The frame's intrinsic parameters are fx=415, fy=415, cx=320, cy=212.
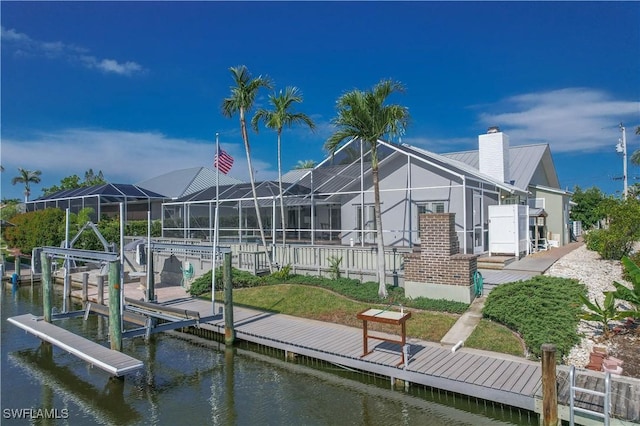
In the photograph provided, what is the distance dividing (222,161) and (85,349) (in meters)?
6.21

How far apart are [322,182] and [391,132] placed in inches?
320

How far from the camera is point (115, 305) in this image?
8.43 metres

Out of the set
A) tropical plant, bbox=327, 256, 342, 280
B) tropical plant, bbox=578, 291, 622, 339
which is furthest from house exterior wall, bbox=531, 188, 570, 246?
tropical plant, bbox=578, 291, 622, 339

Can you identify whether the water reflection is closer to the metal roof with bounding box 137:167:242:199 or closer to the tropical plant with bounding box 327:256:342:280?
the tropical plant with bounding box 327:256:342:280

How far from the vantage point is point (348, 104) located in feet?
37.0

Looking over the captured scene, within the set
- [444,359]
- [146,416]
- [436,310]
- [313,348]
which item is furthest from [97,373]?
[436,310]

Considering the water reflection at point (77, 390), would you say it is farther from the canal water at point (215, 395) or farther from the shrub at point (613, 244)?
the shrub at point (613, 244)

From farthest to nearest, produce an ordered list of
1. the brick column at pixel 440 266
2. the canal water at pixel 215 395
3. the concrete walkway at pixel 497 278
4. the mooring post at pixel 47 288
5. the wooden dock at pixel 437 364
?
the mooring post at pixel 47 288 → the brick column at pixel 440 266 → the concrete walkway at pixel 497 278 → the canal water at pixel 215 395 → the wooden dock at pixel 437 364

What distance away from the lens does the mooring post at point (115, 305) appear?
836 centimetres

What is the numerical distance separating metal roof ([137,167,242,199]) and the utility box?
25484 mm

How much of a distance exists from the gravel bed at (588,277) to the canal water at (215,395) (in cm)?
208

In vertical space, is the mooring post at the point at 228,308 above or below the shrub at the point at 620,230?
below

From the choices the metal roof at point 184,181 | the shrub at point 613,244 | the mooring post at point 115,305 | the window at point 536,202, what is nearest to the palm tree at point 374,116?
the mooring post at point 115,305

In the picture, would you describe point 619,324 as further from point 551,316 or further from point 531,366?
point 531,366
